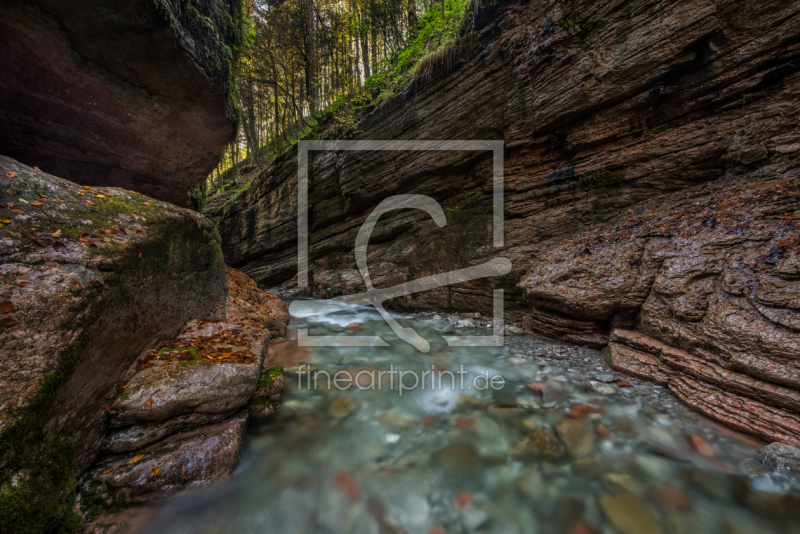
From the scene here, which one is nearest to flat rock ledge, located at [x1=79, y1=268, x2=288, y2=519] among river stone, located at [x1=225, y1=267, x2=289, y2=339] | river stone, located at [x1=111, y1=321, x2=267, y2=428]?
river stone, located at [x1=111, y1=321, x2=267, y2=428]

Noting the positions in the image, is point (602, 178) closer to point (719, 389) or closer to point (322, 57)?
point (719, 389)

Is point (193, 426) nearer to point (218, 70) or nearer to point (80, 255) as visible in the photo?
point (80, 255)

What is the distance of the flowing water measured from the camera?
2.08 metres

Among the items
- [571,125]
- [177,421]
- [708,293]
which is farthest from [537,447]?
[571,125]

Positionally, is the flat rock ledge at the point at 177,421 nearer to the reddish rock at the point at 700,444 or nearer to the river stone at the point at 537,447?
the river stone at the point at 537,447

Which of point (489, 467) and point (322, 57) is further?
point (322, 57)

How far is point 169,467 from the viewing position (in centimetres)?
219

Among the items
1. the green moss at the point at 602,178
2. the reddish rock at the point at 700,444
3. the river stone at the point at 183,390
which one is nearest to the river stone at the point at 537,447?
the reddish rock at the point at 700,444

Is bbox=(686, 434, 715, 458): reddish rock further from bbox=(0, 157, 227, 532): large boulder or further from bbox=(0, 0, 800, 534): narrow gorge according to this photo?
bbox=(0, 157, 227, 532): large boulder

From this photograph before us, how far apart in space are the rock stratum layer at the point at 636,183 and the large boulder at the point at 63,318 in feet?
17.6

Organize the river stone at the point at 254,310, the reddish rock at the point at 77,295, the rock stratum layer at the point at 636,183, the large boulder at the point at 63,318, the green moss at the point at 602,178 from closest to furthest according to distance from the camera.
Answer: the large boulder at the point at 63,318, the reddish rock at the point at 77,295, the rock stratum layer at the point at 636,183, the river stone at the point at 254,310, the green moss at the point at 602,178

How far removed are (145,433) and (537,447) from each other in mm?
3551

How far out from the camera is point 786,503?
1982mm

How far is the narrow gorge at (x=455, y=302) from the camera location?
2.10 metres
